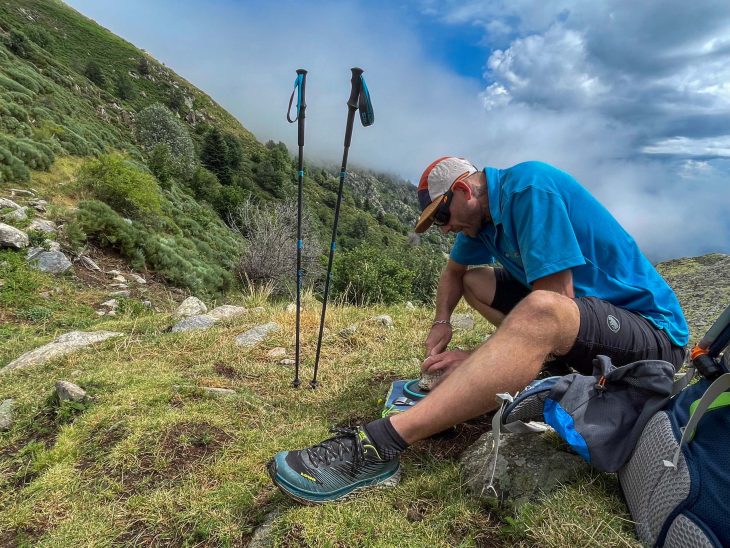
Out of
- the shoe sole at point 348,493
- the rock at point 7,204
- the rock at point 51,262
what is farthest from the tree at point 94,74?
the shoe sole at point 348,493

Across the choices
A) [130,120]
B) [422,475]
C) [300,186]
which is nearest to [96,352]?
[300,186]

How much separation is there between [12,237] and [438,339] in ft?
27.9

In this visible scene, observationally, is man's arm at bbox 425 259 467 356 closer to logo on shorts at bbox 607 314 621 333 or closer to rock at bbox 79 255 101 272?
logo on shorts at bbox 607 314 621 333

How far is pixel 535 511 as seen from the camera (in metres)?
1.80

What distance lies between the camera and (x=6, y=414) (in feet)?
10.6

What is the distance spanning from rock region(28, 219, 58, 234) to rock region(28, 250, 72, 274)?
89cm

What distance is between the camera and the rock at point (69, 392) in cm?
318

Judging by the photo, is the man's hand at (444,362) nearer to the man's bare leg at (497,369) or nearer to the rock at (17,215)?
the man's bare leg at (497,369)

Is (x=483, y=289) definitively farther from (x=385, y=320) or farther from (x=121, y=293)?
(x=121, y=293)

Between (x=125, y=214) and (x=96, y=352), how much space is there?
36.5 ft

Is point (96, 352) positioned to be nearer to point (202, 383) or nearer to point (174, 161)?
point (202, 383)

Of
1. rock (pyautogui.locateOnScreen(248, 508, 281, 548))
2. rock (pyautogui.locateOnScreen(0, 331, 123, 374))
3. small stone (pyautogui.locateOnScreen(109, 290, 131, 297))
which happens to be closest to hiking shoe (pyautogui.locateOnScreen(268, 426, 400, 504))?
rock (pyautogui.locateOnScreen(248, 508, 281, 548))

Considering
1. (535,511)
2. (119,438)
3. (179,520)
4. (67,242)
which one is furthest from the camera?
(67,242)

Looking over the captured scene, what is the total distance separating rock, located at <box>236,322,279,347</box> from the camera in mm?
4617
